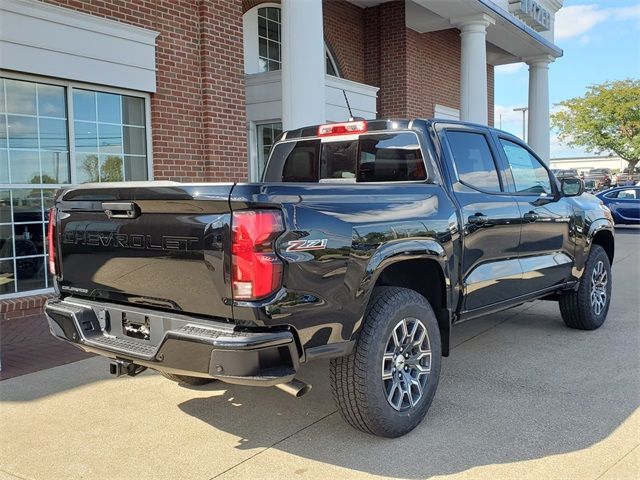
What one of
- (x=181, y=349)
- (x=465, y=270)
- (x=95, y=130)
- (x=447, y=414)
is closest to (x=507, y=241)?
(x=465, y=270)

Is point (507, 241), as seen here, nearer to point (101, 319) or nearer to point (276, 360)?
point (276, 360)

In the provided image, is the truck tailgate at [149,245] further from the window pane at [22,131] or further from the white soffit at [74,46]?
the white soffit at [74,46]

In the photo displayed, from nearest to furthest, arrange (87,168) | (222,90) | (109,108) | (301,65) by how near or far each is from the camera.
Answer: (87,168) → (109,108) → (301,65) → (222,90)

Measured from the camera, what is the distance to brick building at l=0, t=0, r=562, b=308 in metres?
6.77

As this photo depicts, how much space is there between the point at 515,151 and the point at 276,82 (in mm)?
5790

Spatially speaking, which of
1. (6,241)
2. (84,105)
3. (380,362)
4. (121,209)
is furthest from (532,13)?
(121,209)

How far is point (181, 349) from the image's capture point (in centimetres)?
304

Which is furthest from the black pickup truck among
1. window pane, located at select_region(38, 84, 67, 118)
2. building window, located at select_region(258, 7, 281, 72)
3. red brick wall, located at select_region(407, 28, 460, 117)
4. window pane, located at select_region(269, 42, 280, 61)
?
red brick wall, located at select_region(407, 28, 460, 117)

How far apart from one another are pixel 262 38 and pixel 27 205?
629cm

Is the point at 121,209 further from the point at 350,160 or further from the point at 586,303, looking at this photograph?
the point at 586,303

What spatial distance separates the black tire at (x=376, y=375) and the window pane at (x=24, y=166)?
4.88 m

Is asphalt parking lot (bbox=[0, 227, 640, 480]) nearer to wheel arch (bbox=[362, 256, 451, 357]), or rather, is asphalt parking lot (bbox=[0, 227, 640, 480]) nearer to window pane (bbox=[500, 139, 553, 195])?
wheel arch (bbox=[362, 256, 451, 357])

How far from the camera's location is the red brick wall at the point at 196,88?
26.7 feet

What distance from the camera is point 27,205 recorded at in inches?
274
